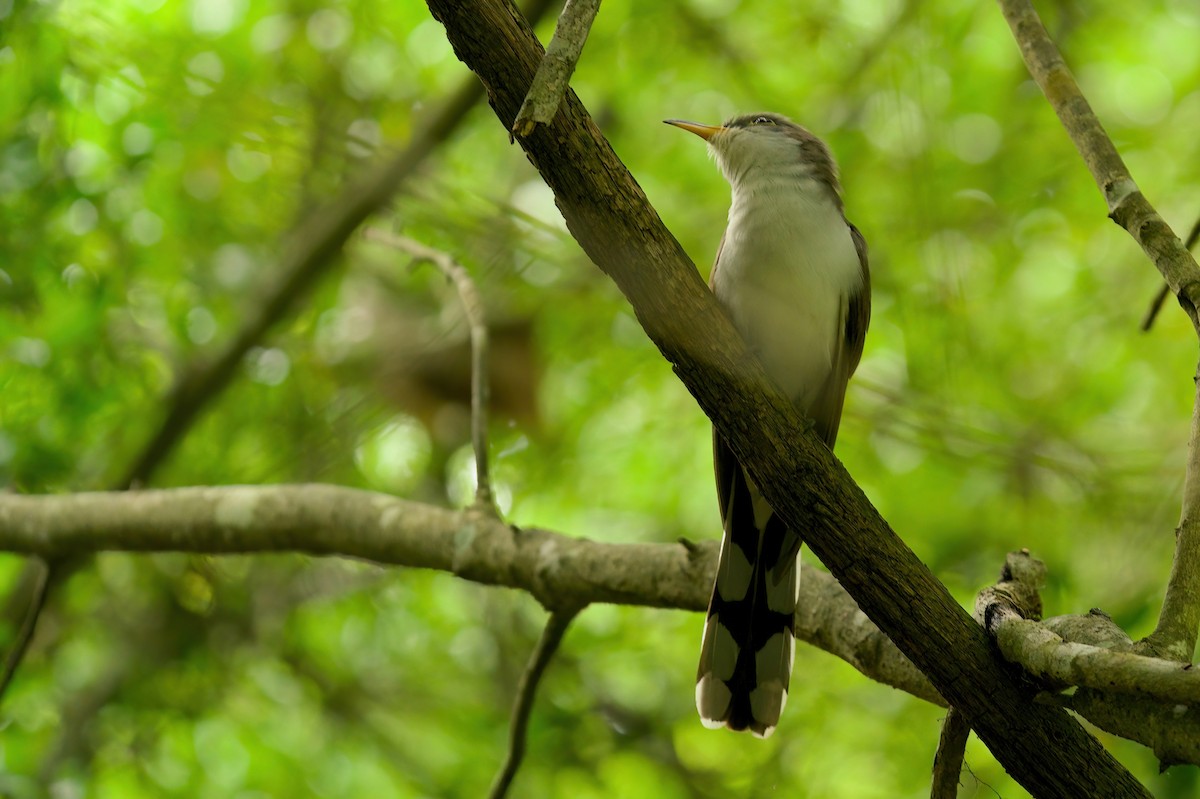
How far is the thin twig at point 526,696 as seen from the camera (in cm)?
353

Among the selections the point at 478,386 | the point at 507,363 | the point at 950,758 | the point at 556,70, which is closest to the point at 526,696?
the point at 478,386

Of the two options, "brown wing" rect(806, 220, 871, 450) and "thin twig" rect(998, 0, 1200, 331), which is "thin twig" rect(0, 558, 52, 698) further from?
"thin twig" rect(998, 0, 1200, 331)

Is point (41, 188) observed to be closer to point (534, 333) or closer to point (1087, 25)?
point (534, 333)

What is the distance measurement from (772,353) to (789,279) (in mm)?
255

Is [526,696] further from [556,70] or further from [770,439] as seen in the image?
[556,70]

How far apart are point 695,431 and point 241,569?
9.04 ft

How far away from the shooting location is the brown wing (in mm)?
3826

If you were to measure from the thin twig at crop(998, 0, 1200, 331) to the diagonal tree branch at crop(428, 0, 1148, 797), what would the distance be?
32.9 inches

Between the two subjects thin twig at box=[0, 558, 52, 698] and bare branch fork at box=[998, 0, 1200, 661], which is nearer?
bare branch fork at box=[998, 0, 1200, 661]

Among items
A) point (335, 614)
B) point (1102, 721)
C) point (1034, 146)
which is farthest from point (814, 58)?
point (1102, 721)

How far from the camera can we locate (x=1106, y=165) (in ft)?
8.74

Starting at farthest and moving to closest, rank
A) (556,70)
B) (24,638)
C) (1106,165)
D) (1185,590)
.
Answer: (24,638) → (1106,165) → (1185,590) → (556,70)

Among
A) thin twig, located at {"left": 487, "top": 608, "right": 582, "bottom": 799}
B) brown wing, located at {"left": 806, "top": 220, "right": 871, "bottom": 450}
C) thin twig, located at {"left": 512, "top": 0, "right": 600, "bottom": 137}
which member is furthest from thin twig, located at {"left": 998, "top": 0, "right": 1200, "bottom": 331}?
thin twig, located at {"left": 487, "top": 608, "right": 582, "bottom": 799}

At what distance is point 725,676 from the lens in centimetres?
357
